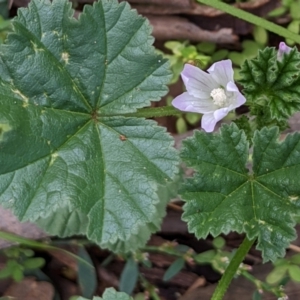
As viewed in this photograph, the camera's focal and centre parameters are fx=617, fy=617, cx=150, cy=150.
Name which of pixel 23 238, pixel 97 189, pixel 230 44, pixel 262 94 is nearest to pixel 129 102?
pixel 97 189

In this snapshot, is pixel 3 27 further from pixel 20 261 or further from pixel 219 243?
pixel 219 243

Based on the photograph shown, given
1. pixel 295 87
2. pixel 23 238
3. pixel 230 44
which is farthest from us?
pixel 230 44

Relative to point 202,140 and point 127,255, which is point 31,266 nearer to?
point 127,255

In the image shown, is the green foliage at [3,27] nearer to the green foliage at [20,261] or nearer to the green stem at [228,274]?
the green foliage at [20,261]

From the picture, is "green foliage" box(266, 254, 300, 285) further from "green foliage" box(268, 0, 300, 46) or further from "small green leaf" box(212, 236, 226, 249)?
"green foliage" box(268, 0, 300, 46)

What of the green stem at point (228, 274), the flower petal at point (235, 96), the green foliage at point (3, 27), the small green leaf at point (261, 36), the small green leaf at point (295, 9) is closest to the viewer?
the flower petal at point (235, 96)

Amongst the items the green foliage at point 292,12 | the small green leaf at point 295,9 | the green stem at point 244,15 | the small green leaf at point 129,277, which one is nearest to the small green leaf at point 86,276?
the small green leaf at point 129,277
